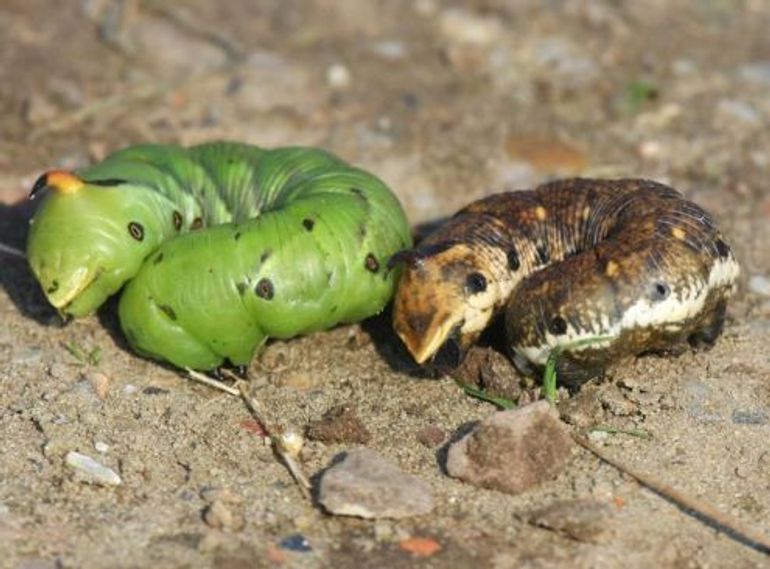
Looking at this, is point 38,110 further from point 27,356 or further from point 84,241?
point 84,241

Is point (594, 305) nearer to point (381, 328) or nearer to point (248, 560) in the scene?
point (381, 328)

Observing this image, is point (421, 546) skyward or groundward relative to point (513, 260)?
groundward

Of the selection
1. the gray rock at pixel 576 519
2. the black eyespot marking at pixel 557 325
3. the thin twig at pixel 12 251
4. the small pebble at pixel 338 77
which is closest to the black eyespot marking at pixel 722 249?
the black eyespot marking at pixel 557 325

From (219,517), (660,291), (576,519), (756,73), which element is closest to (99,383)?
(219,517)

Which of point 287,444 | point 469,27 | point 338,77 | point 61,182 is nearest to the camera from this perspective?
point 287,444

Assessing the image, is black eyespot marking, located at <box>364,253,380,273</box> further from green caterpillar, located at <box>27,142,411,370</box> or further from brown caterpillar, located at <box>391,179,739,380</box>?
brown caterpillar, located at <box>391,179,739,380</box>

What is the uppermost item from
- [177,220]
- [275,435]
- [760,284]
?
[177,220]

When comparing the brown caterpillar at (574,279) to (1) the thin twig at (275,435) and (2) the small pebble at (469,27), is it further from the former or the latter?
(2) the small pebble at (469,27)
